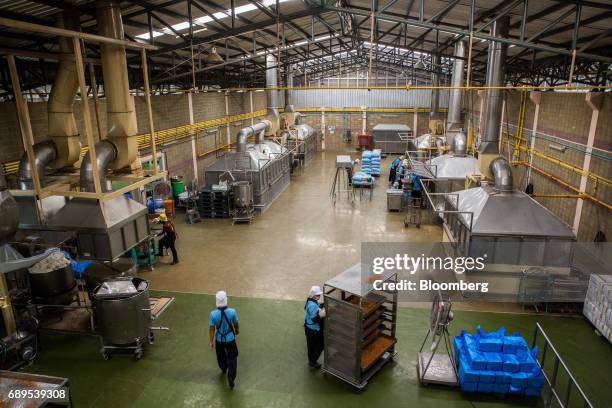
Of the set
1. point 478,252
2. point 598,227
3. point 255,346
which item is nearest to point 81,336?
point 255,346

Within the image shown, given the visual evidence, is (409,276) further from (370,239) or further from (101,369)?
A: (101,369)

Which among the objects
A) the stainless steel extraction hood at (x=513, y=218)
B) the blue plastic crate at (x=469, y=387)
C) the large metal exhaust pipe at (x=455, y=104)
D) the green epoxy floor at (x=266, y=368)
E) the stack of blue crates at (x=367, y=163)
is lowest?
the green epoxy floor at (x=266, y=368)

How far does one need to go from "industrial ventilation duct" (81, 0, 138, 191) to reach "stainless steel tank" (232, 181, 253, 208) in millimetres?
5494

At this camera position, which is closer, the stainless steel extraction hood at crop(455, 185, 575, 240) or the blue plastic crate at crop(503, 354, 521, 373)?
the blue plastic crate at crop(503, 354, 521, 373)

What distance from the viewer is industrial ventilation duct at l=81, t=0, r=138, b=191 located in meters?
7.40

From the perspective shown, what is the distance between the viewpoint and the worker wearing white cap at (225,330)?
19.4ft

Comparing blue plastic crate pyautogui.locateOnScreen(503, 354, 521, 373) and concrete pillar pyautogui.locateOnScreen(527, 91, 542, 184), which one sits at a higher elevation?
concrete pillar pyautogui.locateOnScreen(527, 91, 542, 184)

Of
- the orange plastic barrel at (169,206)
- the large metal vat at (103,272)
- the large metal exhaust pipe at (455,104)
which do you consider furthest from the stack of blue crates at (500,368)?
the orange plastic barrel at (169,206)

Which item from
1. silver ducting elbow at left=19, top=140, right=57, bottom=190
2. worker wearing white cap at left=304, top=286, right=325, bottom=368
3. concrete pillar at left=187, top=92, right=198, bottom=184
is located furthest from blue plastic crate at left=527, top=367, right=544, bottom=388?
concrete pillar at left=187, top=92, right=198, bottom=184

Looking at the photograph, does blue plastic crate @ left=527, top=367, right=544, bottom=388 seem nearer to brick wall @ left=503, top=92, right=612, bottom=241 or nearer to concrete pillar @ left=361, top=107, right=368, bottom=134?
brick wall @ left=503, top=92, right=612, bottom=241

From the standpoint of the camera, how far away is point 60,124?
7.81 meters

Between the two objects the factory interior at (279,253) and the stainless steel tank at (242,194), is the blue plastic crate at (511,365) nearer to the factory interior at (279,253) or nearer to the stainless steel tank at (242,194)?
the factory interior at (279,253)

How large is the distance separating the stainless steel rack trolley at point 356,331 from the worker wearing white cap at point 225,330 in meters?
1.41

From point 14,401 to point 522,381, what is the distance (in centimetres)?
656
